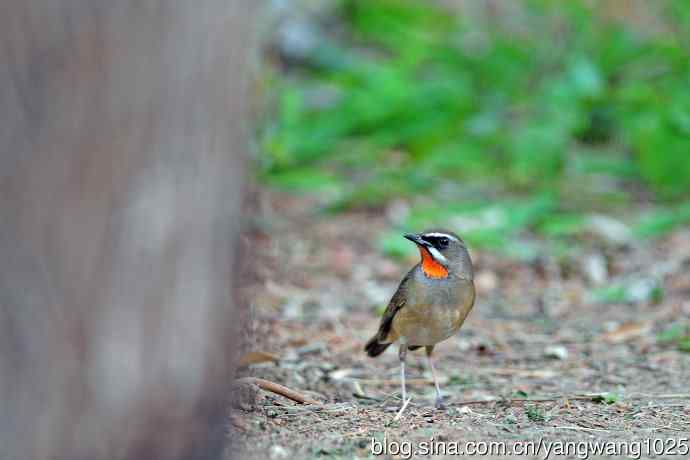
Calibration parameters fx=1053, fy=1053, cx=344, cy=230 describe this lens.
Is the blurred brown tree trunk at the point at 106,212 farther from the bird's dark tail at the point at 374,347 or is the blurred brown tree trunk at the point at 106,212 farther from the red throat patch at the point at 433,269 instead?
the bird's dark tail at the point at 374,347

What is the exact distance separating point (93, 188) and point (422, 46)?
11152mm

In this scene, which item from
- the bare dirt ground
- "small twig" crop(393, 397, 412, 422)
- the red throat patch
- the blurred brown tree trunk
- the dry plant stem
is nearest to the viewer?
the blurred brown tree trunk

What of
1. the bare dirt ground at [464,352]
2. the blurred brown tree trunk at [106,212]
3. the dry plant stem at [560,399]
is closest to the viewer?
the blurred brown tree trunk at [106,212]

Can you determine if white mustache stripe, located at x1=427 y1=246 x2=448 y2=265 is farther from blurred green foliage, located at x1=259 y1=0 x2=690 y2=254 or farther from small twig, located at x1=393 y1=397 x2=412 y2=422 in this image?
blurred green foliage, located at x1=259 y1=0 x2=690 y2=254

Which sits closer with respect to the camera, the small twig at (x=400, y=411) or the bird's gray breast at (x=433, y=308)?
the small twig at (x=400, y=411)

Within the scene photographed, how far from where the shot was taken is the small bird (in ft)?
18.3

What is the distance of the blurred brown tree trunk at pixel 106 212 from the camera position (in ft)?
9.57

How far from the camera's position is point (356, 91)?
39.8 ft

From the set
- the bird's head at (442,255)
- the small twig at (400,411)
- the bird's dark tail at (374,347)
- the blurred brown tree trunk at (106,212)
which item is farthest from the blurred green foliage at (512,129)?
the blurred brown tree trunk at (106,212)

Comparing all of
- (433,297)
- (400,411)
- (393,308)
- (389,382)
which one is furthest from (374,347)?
(400,411)

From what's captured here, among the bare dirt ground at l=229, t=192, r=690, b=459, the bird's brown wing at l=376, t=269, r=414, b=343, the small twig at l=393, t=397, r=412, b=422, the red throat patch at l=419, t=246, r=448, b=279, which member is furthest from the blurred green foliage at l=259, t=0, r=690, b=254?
the small twig at l=393, t=397, r=412, b=422

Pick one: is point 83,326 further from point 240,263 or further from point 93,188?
point 240,263

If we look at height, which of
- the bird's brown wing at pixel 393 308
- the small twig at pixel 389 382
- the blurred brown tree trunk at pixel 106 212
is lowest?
the small twig at pixel 389 382

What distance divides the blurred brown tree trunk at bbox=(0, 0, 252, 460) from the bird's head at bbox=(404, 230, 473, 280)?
2627 millimetres
